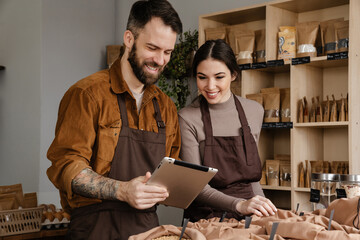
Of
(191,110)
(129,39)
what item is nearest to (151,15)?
(129,39)

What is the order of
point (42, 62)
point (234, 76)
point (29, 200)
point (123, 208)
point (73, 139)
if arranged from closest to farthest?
point (73, 139) → point (123, 208) → point (234, 76) → point (29, 200) → point (42, 62)

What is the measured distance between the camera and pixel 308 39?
3412 mm

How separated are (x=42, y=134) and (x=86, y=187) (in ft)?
10.0

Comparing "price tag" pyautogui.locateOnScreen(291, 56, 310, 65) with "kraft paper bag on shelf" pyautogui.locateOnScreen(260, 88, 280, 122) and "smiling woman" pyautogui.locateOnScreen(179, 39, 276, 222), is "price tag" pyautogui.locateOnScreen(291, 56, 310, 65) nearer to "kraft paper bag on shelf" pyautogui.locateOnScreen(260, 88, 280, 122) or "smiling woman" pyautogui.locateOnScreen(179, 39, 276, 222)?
"kraft paper bag on shelf" pyautogui.locateOnScreen(260, 88, 280, 122)

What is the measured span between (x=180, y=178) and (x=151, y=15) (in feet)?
2.56

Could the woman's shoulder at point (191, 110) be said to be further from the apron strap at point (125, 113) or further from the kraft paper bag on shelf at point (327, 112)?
the kraft paper bag on shelf at point (327, 112)

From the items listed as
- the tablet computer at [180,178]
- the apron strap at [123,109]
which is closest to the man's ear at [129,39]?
the apron strap at [123,109]

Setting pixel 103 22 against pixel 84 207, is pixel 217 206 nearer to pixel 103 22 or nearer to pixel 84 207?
pixel 84 207

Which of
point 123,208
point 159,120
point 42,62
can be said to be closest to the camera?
point 123,208

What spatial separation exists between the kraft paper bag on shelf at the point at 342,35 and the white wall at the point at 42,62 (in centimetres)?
128

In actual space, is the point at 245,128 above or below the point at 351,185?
above

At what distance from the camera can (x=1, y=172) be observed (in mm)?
5086

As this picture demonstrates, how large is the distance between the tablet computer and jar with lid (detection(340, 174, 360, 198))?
25.4 inches

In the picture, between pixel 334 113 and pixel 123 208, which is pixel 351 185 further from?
pixel 334 113
